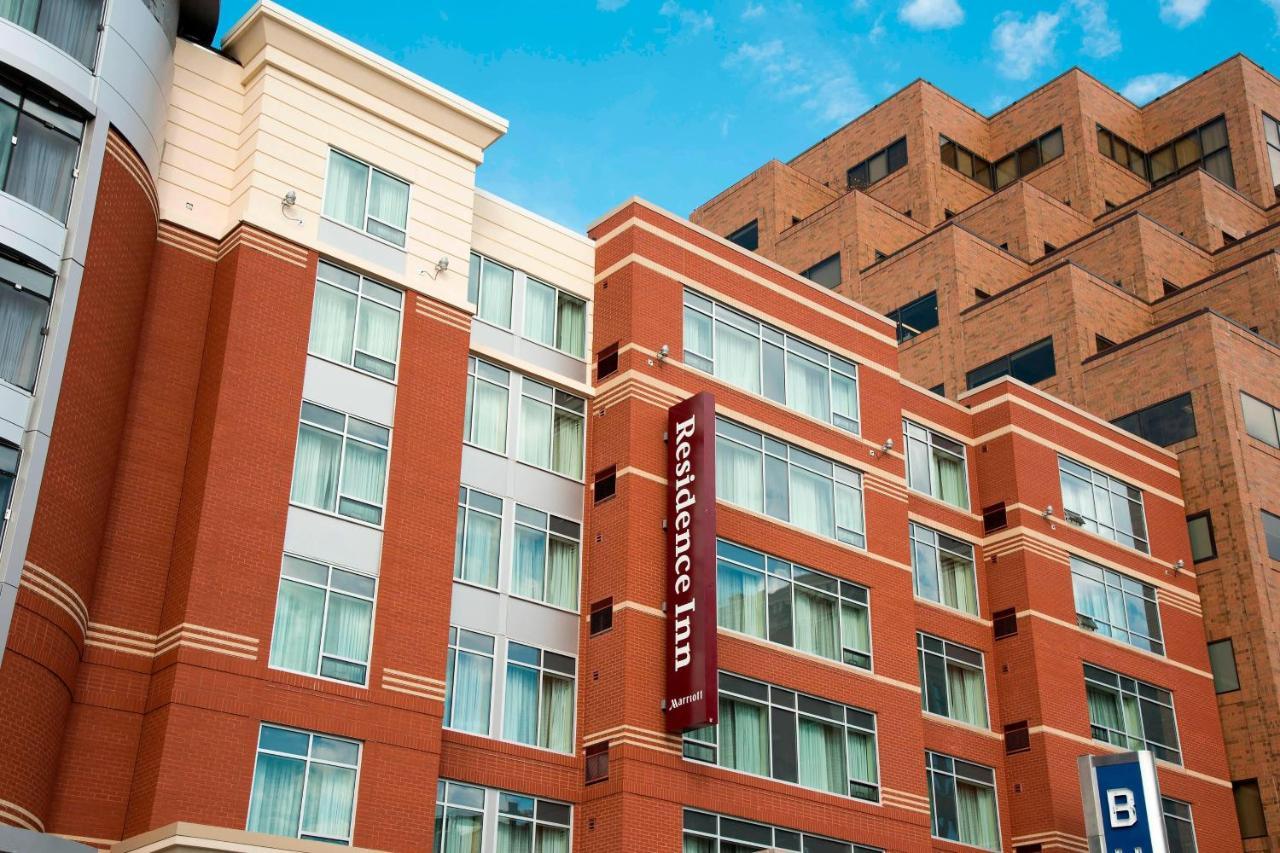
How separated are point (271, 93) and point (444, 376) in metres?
6.89

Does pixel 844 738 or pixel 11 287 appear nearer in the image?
pixel 11 287

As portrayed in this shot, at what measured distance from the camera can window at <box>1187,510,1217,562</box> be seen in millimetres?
45562

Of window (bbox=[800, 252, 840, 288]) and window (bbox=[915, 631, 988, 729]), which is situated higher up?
window (bbox=[800, 252, 840, 288])

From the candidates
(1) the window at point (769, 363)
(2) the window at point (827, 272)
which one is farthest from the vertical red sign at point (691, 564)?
(2) the window at point (827, 272)

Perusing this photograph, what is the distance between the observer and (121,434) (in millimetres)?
27391

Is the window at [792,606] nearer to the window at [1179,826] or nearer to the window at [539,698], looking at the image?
the window at [539,698]

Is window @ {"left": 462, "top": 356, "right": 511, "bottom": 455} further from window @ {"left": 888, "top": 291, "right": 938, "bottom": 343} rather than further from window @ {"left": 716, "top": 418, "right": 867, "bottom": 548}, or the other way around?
window @ {"left": 888, "top": 291, "right": 938, "bottom": 343}

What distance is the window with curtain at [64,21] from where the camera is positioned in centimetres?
2611

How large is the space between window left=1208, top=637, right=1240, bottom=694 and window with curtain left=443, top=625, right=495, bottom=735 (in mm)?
24090

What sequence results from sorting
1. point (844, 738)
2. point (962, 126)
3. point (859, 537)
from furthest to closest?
point (962, 126) < point (859, 537) < point (844, 738)

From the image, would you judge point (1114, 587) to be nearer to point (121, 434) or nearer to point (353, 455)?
point (353, 455)

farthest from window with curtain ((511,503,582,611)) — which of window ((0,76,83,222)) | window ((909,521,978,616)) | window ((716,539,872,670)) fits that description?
window ((0,76,83,222))

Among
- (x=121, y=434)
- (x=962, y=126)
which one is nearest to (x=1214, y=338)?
(x=962, y=126)

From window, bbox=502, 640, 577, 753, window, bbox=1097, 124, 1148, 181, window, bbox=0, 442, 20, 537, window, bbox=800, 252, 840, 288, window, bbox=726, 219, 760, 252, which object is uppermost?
window, bbox=1097, 124, 1148, 181
